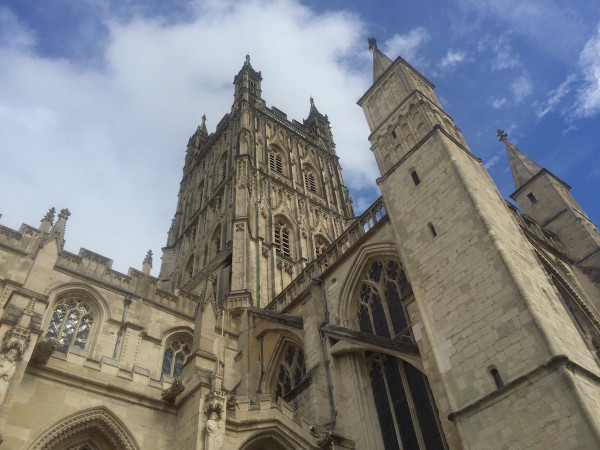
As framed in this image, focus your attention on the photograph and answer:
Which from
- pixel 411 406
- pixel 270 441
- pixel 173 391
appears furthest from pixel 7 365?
pixel 411 406

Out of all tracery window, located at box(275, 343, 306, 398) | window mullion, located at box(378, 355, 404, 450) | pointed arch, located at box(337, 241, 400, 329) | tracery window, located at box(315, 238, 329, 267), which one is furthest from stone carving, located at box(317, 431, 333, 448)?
tracery window, located at box(315, 238, 329, 267)

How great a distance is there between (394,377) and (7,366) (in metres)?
8.47

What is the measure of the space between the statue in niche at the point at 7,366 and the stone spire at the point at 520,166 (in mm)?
18670

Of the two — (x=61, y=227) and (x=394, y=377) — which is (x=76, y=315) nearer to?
(x=61, y=227)

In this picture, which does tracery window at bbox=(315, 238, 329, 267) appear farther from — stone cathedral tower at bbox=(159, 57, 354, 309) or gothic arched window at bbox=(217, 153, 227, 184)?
gothic arched window at bbox=(217, 153, 227, 184)

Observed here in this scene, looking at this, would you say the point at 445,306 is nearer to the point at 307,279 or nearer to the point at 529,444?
the point at 529,444

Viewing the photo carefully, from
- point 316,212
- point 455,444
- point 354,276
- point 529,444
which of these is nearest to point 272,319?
point 354,276

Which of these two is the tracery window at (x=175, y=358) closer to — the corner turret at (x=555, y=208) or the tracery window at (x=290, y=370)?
the tracery window at (x=290, y=370)

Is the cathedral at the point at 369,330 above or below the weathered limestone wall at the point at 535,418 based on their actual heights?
above

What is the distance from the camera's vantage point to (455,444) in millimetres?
9086

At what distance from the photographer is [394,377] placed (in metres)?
12.3

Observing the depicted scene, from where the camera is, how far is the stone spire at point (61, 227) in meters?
16.3

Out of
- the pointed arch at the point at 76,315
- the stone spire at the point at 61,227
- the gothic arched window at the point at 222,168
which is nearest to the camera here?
the pointed arch at the point at 76,315

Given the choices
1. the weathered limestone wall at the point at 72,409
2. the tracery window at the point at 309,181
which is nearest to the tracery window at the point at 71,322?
the weathered limestone wall at the point at 72,409
